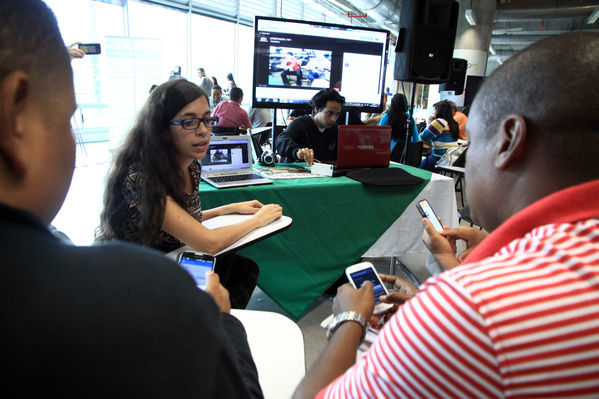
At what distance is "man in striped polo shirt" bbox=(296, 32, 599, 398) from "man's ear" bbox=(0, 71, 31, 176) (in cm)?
47

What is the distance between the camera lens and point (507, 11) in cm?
951

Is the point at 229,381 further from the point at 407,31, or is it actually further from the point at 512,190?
the point at 407,31

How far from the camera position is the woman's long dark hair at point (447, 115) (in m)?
5.46

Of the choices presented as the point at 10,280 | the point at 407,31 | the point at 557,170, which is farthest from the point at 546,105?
the point at 407,31

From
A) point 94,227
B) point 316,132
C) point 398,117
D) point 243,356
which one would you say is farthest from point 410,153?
point 243,356

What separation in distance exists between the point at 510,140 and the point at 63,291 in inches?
25.1

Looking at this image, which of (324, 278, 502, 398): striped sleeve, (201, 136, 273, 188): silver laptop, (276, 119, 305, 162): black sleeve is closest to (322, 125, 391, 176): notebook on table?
(276, 119, 305, 162): black sleeve

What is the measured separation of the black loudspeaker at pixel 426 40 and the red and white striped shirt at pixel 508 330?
313cm

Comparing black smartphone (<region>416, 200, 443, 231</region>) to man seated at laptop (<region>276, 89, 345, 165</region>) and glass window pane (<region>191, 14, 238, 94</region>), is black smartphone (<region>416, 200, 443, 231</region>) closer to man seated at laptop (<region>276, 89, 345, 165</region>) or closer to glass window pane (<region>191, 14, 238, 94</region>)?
man seated at laptop (<region>276, 89, 345, 165</region>)

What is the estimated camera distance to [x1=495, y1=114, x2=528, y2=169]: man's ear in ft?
1.93

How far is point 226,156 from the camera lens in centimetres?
229

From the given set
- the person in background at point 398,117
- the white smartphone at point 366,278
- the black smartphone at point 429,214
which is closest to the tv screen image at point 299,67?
the black smartphone at point 429,214

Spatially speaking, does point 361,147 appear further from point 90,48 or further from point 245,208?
point 90,48

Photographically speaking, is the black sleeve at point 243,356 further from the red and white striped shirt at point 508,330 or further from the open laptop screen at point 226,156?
the open laptop screen at point 226,156
